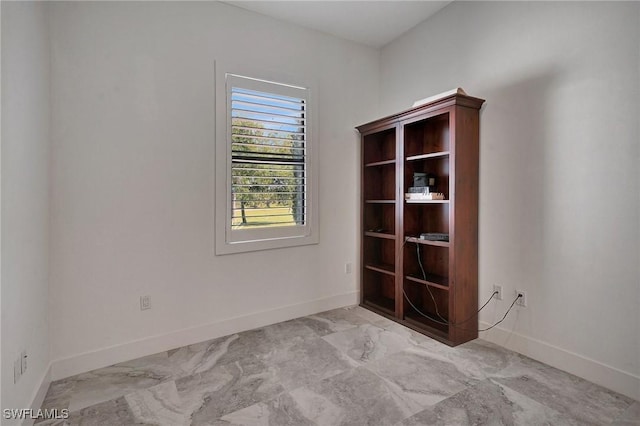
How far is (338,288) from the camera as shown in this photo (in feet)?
11.6

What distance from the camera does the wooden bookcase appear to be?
2584 millimetres

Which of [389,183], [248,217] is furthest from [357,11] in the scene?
[248,217]

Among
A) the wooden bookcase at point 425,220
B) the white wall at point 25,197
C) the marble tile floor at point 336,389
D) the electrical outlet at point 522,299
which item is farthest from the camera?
the wooden bookcase at point 425,220

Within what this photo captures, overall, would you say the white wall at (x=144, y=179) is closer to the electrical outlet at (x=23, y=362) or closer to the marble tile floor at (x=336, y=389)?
the marble tile floor at (x=336, y=389)

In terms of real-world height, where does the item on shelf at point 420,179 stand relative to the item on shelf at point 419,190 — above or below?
above

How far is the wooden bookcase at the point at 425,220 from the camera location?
2.58 m

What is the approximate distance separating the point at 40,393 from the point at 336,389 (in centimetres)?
169

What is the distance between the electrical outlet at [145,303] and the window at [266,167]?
62cm

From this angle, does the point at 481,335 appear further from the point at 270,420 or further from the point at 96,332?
the point at 96,332

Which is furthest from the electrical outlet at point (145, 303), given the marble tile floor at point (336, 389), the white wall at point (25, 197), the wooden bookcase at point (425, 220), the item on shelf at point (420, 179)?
the item on shelf at point (420, 179)

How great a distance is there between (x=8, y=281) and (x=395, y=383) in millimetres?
2091

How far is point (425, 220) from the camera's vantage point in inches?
124

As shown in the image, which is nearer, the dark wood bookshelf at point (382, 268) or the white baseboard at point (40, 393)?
the white baseboard at point (40, 393)

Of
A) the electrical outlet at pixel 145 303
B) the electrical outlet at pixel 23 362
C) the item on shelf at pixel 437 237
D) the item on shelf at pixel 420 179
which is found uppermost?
the item on shelf at pixel 420 179
